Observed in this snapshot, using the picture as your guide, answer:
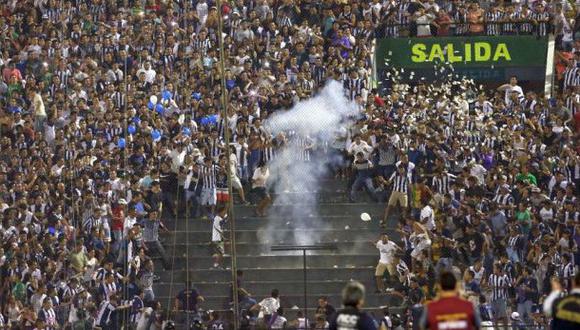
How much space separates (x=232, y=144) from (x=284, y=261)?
2730 millimetres

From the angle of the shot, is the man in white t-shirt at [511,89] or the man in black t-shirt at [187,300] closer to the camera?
the man in black t-shirt at [187,300]

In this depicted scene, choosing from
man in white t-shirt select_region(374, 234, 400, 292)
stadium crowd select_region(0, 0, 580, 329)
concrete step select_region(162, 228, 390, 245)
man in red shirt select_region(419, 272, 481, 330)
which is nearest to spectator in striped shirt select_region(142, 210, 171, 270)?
stadium crowd select_region(0, 0, 580, 329)

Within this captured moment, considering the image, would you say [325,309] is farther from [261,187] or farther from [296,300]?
[261,187]

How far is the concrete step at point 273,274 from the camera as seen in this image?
1379 inches

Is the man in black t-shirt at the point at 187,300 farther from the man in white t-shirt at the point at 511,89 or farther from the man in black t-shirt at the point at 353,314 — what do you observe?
the man in black t-shirt at the point at 353,314

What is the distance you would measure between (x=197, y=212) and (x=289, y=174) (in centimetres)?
196

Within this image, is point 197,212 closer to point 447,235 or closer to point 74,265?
point 74,265

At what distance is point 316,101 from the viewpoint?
125ft

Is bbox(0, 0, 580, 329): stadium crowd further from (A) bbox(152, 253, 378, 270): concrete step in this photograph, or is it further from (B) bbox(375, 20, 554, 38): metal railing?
(A) bbox(152, 253, 378, 270): concrete step

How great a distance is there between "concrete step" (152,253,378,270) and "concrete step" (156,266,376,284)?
123 mm

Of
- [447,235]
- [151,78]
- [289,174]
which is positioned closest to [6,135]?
[151,78]

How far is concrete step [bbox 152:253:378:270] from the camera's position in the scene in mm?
35344

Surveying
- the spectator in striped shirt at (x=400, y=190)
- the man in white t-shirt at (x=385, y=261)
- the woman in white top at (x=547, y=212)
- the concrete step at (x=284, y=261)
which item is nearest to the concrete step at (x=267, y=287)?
the man in white t-shirt at (x=385, y=261)

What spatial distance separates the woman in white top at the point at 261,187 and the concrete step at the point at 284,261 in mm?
1126
